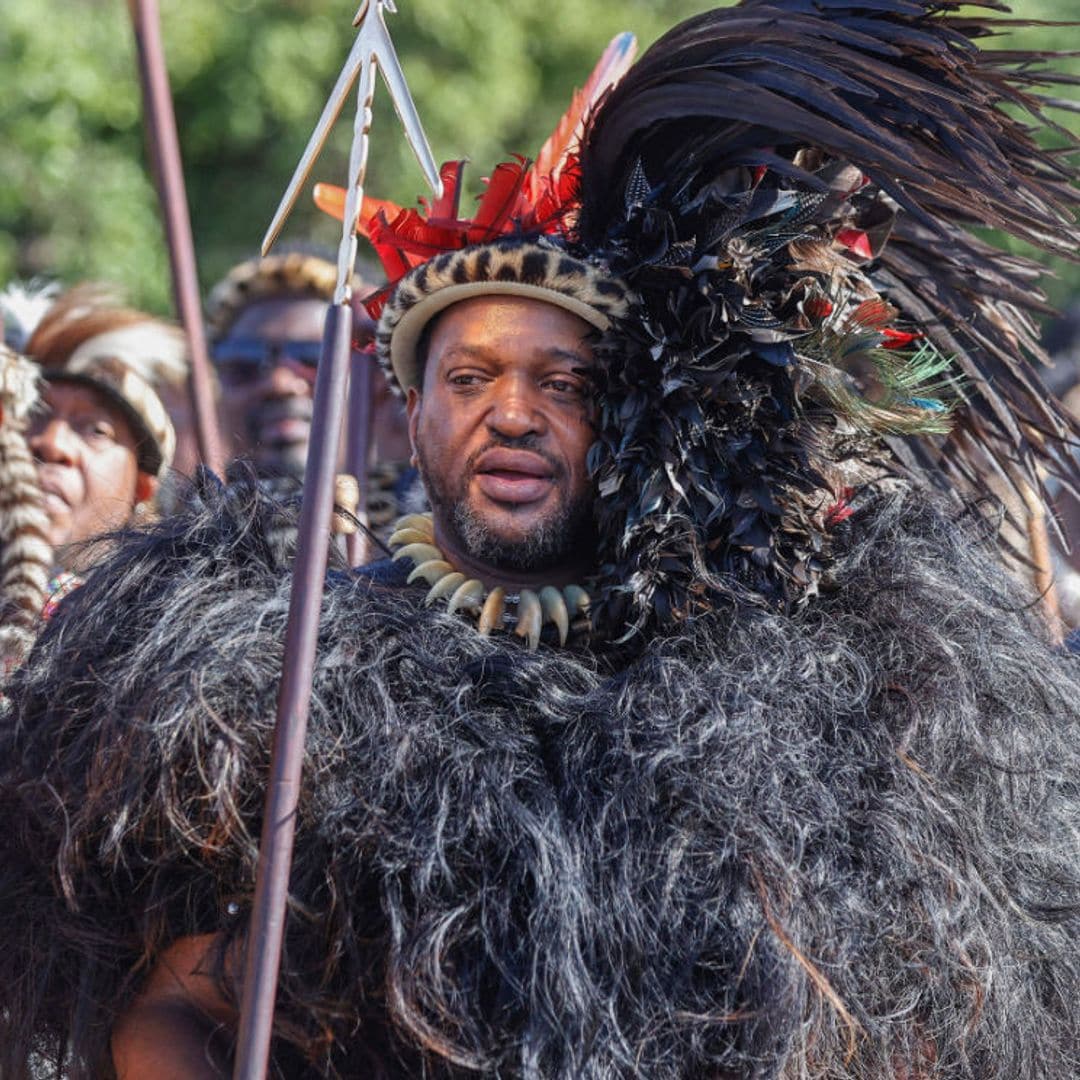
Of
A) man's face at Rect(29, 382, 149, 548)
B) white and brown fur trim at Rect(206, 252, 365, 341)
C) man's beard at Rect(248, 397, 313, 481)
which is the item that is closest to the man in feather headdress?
man's face at Rect(29, 382, 149, 548)

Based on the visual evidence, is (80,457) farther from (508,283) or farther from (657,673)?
(657,673)

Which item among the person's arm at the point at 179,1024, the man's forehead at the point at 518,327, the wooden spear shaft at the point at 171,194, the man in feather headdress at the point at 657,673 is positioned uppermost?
the wooden spear shaft at the point at 171,194

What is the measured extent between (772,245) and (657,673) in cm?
77

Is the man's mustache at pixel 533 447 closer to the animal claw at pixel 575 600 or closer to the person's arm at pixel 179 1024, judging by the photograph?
the animal claw at pixel 575 600

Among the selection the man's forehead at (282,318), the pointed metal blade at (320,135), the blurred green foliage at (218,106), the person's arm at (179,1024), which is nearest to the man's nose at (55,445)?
the man's forehead at (282,318)

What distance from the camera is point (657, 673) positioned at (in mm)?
2932

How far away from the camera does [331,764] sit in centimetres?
273

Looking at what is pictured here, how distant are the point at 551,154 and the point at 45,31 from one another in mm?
6604

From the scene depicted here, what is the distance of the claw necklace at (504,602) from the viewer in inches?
129

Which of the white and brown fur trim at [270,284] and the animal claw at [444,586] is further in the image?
the white and brown fur trim at [270,284]

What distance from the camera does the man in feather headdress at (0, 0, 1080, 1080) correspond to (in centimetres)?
265

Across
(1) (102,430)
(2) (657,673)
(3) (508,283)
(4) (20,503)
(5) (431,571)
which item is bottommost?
(2) (657,673)

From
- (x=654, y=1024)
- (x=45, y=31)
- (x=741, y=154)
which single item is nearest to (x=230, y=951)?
(x=654, y=1024)

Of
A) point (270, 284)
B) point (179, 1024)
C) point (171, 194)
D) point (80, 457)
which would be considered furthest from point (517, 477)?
point (270, 284)
